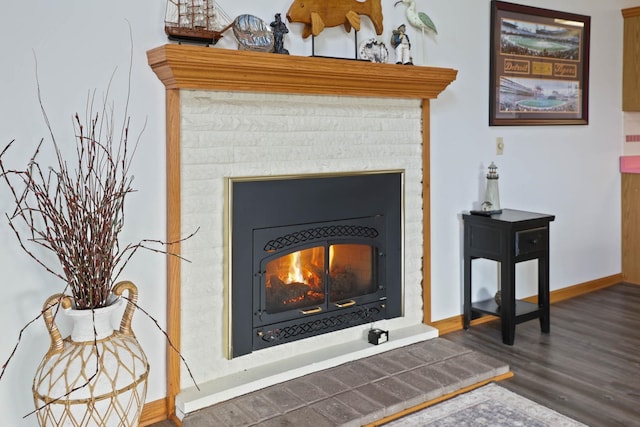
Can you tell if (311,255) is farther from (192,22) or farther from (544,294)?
(544,294)

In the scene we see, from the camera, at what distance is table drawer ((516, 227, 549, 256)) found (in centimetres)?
309

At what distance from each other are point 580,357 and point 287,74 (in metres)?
2.01

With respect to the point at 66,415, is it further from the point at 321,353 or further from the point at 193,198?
the point at 321,353

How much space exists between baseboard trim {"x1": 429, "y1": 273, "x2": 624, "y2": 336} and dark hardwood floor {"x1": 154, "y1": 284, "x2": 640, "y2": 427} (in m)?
0.05

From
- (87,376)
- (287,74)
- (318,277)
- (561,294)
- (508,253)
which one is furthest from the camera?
(561,294)

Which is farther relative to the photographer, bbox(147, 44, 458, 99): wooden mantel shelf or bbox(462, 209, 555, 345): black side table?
bbox(462, 209, 555, 345): black side table

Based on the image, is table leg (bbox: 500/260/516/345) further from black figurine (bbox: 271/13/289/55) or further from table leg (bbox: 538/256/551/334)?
black figurine (bbox: 271/13/289/55)

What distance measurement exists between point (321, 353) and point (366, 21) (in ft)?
5.35

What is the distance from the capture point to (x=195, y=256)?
2.39 meters

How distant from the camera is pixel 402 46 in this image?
290cm

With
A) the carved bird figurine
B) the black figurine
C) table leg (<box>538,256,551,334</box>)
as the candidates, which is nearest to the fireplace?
the black figurine

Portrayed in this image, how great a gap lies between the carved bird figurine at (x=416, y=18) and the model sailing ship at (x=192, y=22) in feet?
3.53

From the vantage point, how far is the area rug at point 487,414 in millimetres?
2229

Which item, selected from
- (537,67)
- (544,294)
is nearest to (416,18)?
(537,67)
